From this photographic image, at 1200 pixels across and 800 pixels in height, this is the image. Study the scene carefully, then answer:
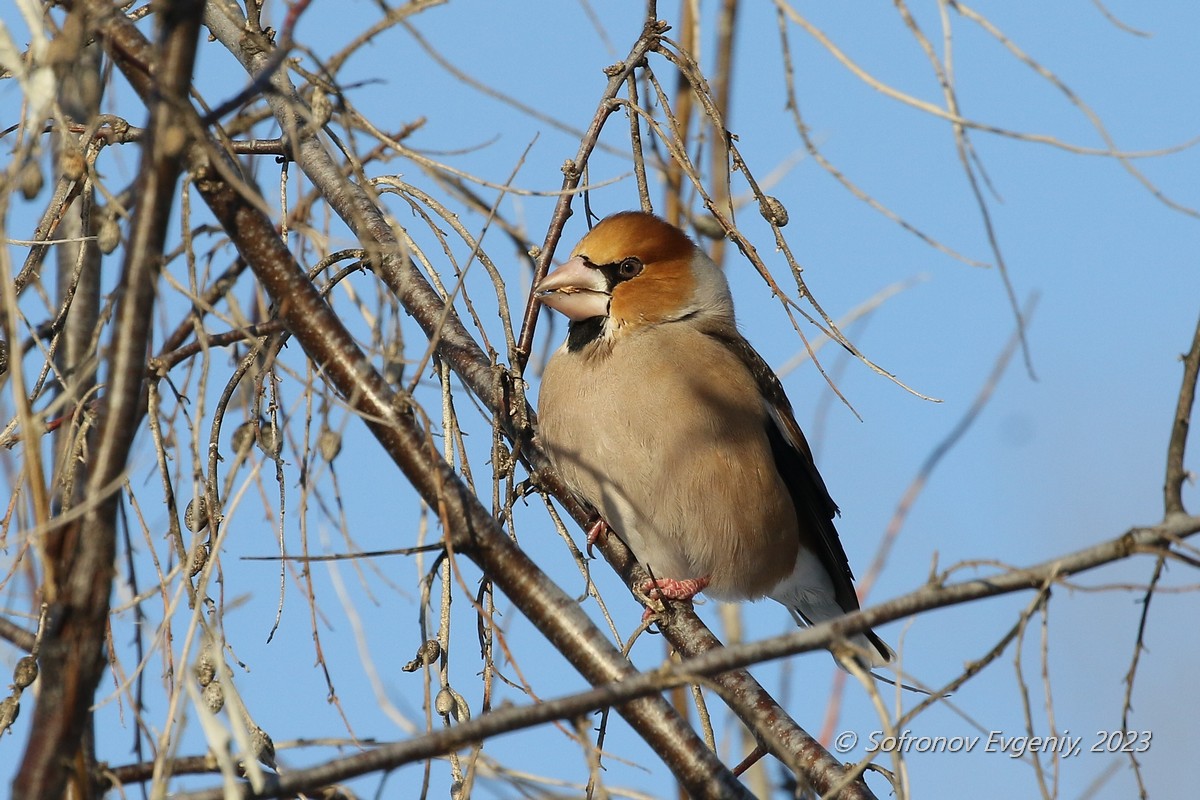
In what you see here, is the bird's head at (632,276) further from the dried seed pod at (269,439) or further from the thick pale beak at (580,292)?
the dried seed pod at (269,439)

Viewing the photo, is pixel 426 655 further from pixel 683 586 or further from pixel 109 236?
pixel 683 586

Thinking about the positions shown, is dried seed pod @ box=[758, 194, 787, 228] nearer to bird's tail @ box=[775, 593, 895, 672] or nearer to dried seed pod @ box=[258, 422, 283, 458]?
dried seed pod @ box=[258, 422, 283, 458]

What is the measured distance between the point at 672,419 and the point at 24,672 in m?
2.32

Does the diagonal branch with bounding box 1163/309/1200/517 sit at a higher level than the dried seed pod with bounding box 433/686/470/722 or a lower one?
higher

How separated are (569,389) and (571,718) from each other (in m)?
2.45

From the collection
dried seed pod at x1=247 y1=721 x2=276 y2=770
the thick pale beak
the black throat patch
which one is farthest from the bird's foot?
dried seed pod at x1=247 y1=721 x2=276 y2=770

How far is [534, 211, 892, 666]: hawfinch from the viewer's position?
406 centimetres

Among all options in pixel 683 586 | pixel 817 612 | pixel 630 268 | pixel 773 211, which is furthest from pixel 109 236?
pixel 817 612

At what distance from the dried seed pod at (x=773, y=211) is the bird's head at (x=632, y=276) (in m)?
1.64

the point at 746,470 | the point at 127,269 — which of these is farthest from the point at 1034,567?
the point at 746,470

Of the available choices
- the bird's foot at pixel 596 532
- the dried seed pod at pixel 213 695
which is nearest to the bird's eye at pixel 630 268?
the bird's foot at pixel 596 532

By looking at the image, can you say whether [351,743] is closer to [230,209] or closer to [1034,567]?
[230,209]

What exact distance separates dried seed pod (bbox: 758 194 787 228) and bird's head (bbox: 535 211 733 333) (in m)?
1.64

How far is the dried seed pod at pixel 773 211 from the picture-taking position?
8.36ft
